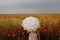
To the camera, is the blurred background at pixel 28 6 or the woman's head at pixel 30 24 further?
the blurred background at pixel 28 6

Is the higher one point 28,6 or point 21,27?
point 28,6

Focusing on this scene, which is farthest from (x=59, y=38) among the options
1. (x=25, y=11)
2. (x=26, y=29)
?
(x=25, y=11)

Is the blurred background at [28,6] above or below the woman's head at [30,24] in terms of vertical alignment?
above

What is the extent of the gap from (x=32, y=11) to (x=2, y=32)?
452 millimetres

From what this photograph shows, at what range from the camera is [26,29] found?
4.96 ft

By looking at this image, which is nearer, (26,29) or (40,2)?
(26,29)

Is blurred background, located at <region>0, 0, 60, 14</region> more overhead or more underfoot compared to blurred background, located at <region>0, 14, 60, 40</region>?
more overhead

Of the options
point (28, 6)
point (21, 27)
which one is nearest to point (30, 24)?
point (21, 27)

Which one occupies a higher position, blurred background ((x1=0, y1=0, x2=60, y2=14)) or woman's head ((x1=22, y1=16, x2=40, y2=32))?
blurred background ((x1=0, y1=0, x2=60, y2=14))

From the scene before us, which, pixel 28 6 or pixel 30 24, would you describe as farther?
pixel 28 6

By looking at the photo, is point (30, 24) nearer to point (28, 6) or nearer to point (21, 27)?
point (21, 27)

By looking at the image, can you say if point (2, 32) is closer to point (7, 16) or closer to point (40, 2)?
point (7, 16)

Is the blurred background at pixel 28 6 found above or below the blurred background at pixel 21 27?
above

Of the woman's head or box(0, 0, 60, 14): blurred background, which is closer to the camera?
the woman's head
